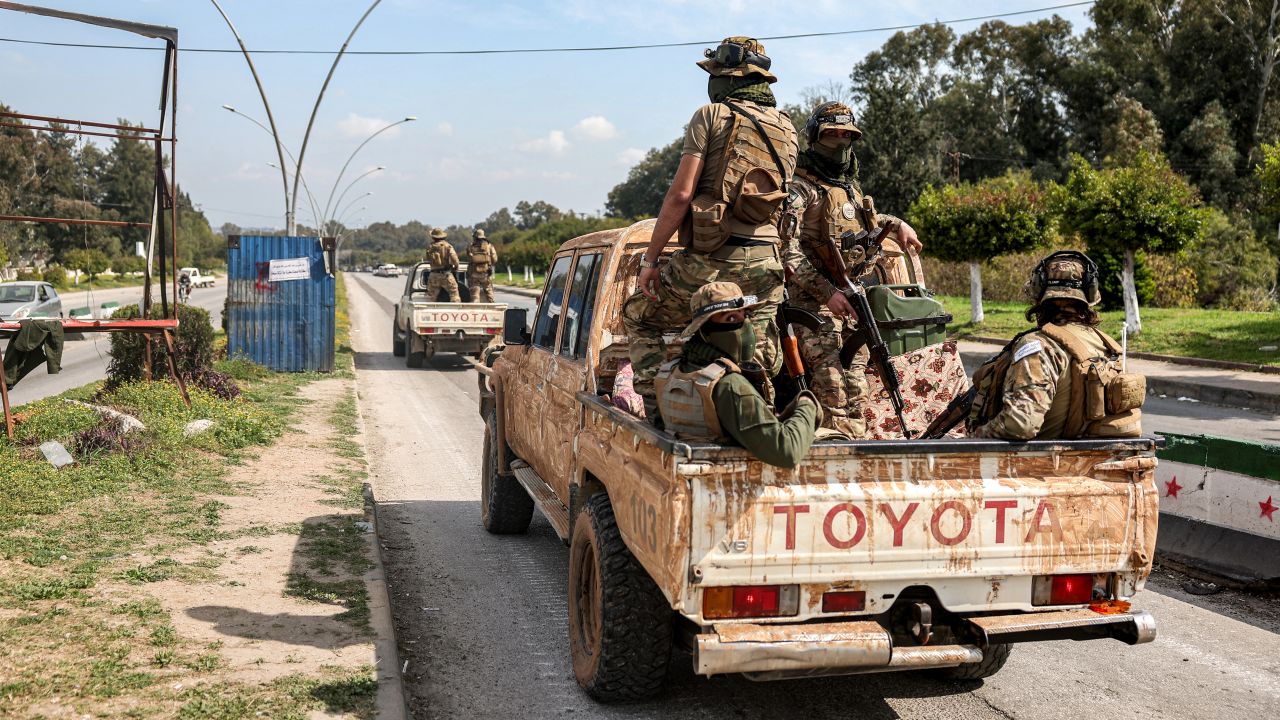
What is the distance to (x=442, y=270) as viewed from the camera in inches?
767

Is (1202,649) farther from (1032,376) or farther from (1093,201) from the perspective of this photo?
(1093,201)

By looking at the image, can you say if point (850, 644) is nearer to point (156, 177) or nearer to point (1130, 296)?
point (156, 177)

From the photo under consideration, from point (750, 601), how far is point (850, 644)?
36 centimetres

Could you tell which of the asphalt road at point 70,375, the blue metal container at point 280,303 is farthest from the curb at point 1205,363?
the asphalt road at point 70,375

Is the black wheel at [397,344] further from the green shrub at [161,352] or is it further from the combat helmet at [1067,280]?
the combat helmet at [1067,280]

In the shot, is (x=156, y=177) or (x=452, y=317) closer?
(x=156, y=177)

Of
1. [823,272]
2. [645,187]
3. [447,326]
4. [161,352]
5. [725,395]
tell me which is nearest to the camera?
[725,395]

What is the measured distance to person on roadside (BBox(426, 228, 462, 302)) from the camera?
63.2 ft

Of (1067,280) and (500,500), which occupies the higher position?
(1067,280)

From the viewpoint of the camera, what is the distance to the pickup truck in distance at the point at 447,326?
1816 cm

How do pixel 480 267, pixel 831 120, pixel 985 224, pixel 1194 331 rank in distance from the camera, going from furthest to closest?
pixel 985 224 < pixel 1194 331 < pixel 480 267 < pixel 831 120

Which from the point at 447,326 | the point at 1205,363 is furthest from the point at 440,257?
the point at 1205,363

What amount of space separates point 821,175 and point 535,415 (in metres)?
2.13

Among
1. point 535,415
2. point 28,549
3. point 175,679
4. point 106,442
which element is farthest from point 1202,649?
point 106,442
